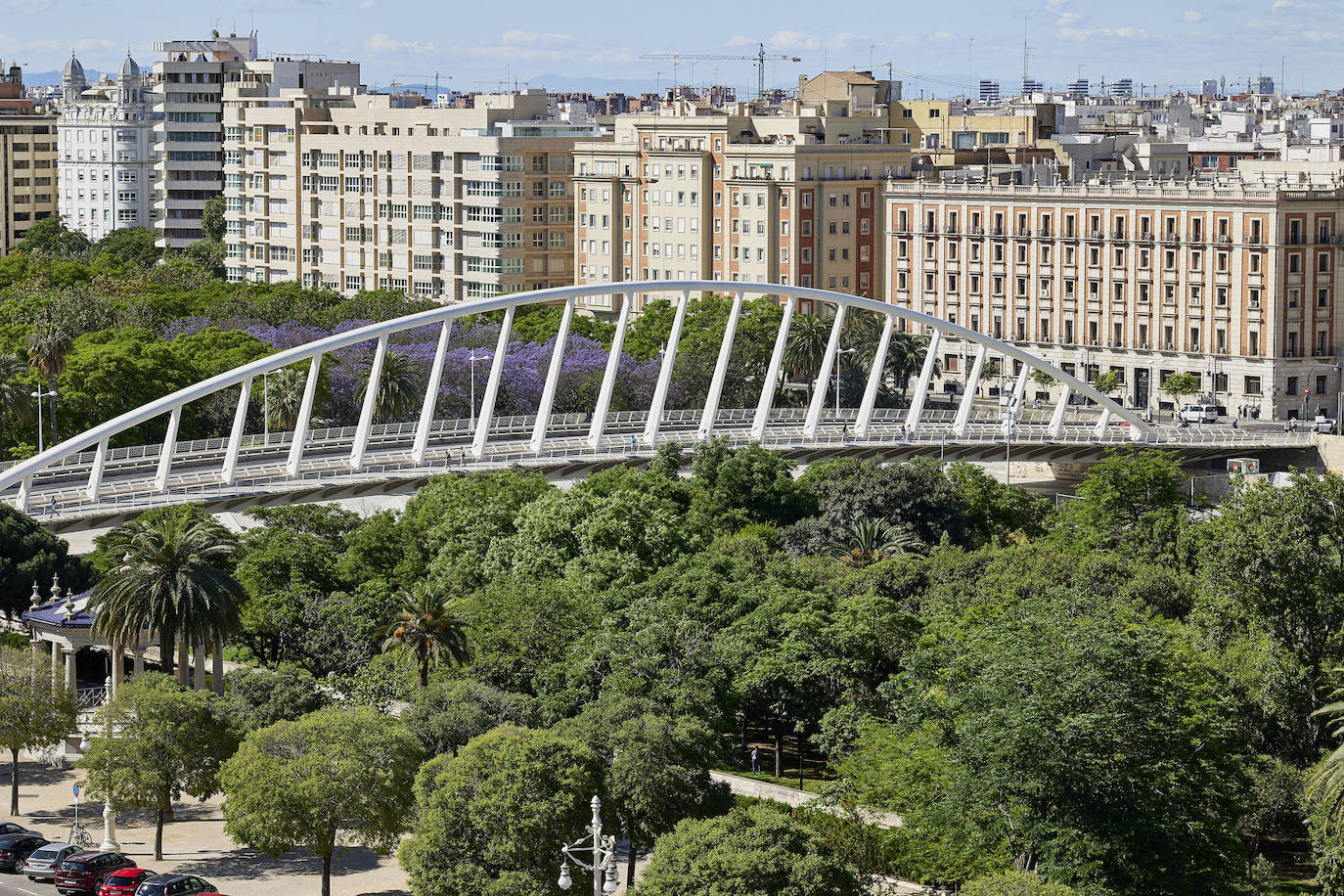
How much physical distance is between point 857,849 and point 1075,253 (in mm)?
99171

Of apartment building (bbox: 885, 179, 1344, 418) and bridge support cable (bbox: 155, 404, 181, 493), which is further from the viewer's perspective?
apartment building (bbox: 885, 179, 1344, 418)

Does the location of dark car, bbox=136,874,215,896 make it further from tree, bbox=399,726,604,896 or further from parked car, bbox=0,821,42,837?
parked car, bbox=0,821,42,837

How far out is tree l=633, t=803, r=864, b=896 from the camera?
169ft

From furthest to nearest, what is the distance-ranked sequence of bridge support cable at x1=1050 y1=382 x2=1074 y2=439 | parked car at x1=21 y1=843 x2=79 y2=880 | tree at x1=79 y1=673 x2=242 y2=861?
bridge support cable at x1=1050 y1=382 x2=1074 y2=439
tree at x1=79 y1=673 x2=242 y2=861
parked car at x1=21 y1=843 x2=79 y2=880

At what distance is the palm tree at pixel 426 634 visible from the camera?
71125mm

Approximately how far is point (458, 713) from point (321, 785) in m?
5.56

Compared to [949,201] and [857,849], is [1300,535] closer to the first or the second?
[857,849]

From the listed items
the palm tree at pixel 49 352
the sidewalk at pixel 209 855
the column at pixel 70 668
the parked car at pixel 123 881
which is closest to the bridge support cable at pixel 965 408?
the palm tree at pixel 49 352

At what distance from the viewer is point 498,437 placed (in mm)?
113750

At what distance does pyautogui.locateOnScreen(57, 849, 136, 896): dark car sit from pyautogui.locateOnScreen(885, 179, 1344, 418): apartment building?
97.8 metres

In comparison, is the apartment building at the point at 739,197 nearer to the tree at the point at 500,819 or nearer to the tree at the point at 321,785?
the tree at the point at 321,785

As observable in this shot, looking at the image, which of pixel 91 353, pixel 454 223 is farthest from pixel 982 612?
pixel 454 223

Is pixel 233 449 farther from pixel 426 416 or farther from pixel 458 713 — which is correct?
pixel 458 713

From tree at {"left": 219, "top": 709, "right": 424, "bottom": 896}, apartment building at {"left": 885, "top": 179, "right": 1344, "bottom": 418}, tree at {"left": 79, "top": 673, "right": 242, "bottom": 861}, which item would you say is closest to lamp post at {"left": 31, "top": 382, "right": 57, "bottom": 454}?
tree at {"left": 79, "top": 673, "right": 242, "bottom": 861}
